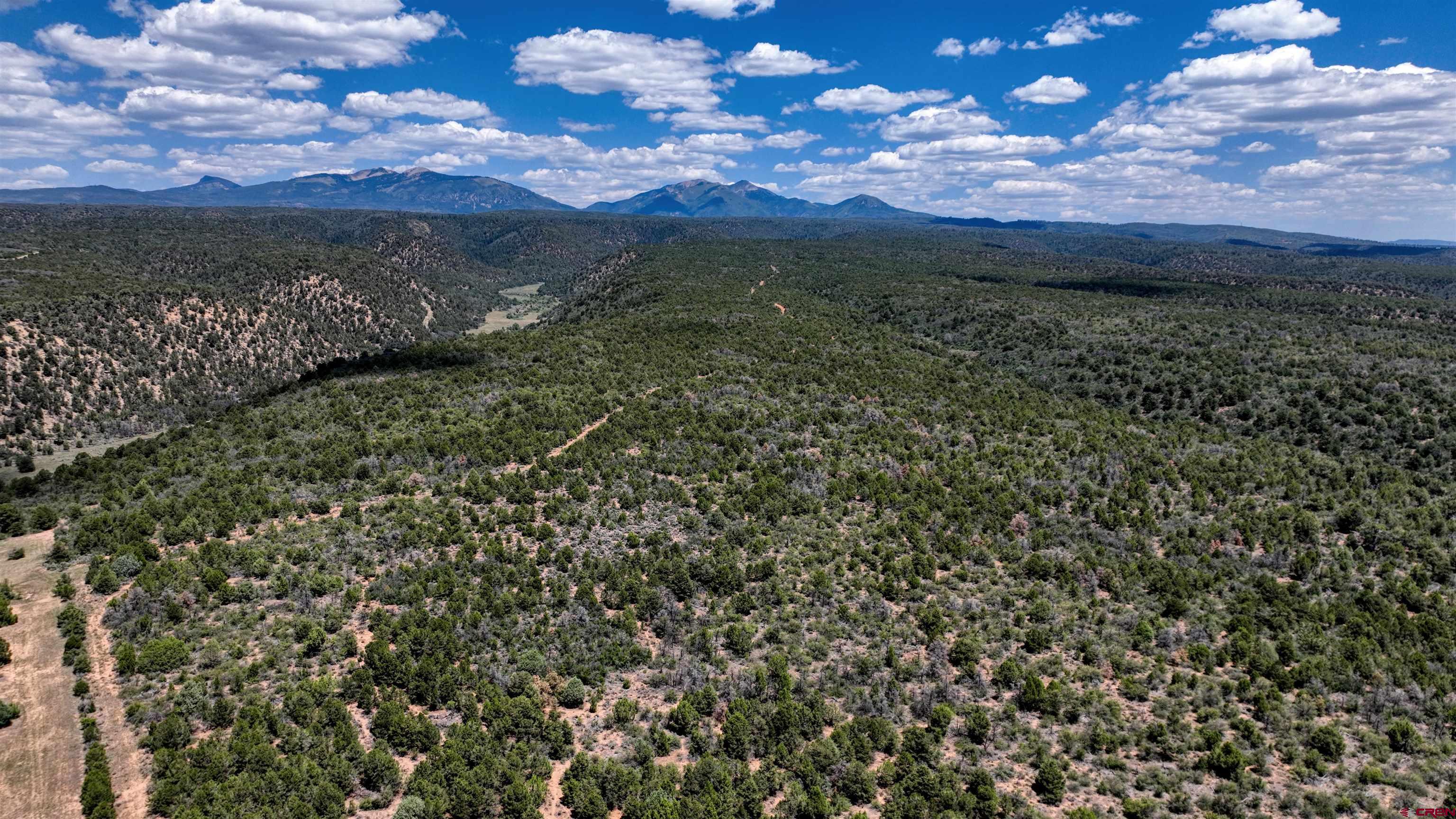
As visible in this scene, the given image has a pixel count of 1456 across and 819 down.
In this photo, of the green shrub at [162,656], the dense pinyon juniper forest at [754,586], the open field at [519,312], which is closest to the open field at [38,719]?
the dense pinyon juniper forest at [754,586]

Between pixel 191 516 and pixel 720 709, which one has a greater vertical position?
pixel 191 516

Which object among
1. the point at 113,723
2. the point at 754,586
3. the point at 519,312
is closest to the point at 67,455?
the point at 113,723

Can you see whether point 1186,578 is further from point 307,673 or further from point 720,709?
point 307,673

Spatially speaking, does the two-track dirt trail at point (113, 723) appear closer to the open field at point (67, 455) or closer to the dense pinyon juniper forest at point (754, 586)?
the dense pinyon juniper forest at point (754, 586)

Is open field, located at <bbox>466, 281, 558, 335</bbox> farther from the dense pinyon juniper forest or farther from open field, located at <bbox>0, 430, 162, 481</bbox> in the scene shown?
the dense pinyon juniper forest

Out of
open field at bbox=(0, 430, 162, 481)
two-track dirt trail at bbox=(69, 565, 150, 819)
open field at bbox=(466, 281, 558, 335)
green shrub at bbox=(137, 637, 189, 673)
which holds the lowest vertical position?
open field at bbox=(0, 430, 162, 481)

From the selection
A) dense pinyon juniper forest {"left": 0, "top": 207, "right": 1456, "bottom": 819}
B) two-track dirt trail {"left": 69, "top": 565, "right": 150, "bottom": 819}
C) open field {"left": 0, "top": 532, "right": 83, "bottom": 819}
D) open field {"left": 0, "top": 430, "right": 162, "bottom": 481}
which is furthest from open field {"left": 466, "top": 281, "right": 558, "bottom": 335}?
two-track dirt trail {"left": 69, "top": 565, "right": 150, "bottom": 819}

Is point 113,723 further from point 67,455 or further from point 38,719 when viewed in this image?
point 67,455

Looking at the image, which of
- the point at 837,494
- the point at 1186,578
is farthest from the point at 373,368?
the point at 1186,578
